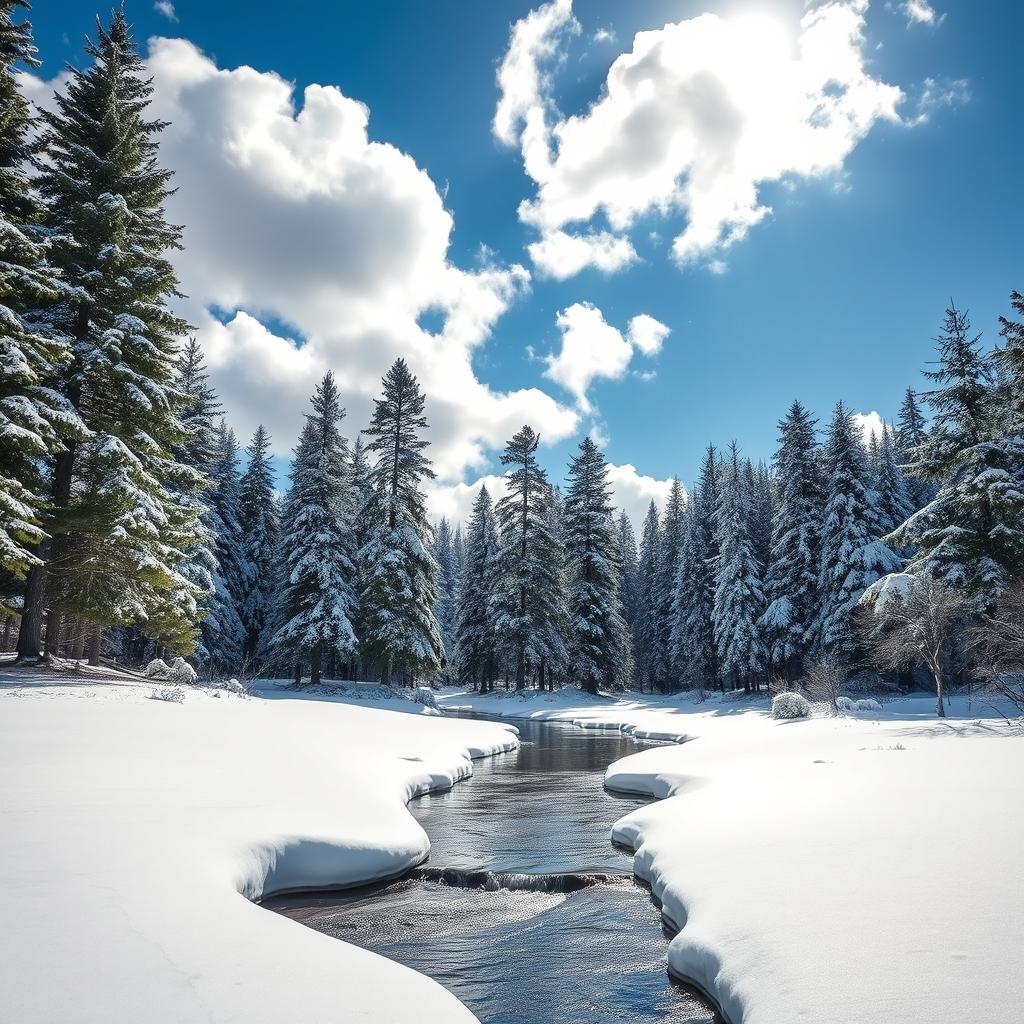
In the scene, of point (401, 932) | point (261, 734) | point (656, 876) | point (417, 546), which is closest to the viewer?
point (401, 932)

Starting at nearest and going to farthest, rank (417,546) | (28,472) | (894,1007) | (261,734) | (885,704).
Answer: (894,1007), (261,734), (28,472), (885,704), (417,546)

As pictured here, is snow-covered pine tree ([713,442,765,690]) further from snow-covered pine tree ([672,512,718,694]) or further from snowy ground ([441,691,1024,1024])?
snowy ground ([441,691,1024,1024])

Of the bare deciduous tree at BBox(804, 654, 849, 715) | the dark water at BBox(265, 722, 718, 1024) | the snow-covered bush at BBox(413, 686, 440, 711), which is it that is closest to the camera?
the dark water at BBox(265, 722, 718, 1024)

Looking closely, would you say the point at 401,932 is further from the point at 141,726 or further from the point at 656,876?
the point at 141,726

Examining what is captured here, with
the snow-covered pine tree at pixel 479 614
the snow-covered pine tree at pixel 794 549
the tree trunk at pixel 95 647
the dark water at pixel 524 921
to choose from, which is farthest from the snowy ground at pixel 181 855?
the snow-covered pine tree at pixel 479 614

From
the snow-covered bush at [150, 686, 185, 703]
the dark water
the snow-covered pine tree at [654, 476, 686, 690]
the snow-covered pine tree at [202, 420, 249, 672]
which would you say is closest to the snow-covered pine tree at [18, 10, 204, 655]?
the snow-covered bush at [150, 686, 185, 703]

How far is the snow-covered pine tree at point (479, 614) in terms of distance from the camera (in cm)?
4972

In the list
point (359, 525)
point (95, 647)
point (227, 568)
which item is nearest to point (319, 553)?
point (359, 525)

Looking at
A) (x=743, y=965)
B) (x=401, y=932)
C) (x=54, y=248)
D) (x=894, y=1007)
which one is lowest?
(x=401, y=932)

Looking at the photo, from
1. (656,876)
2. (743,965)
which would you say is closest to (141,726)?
(656,876)

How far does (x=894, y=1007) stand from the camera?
3.98 metres

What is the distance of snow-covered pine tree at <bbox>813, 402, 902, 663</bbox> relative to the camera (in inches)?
1307

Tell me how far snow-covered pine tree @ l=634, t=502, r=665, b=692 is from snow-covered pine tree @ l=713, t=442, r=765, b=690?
1622 cm

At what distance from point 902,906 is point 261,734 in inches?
468
